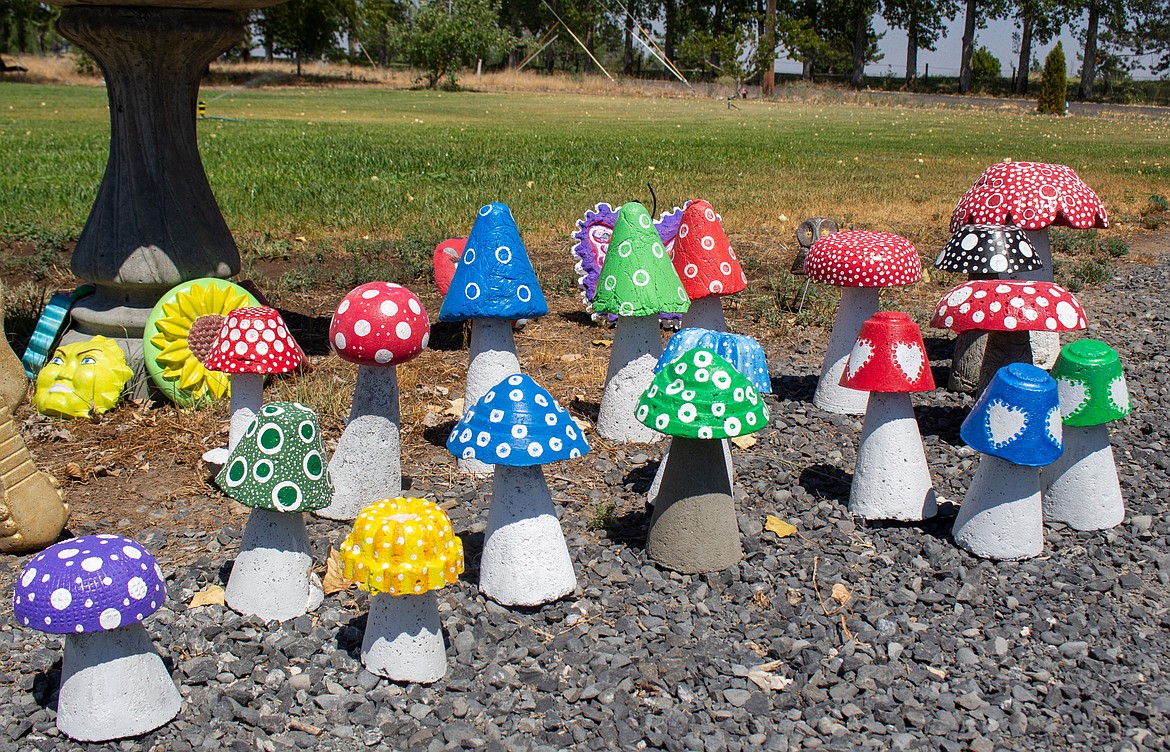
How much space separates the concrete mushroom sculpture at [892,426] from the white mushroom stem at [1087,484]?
0.50m

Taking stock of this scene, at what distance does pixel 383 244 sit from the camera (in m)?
8.00

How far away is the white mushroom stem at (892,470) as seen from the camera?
12.8 ft

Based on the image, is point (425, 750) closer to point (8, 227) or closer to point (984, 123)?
point (8, 227)

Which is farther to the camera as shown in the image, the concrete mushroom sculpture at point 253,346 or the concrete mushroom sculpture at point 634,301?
the concrete mushroom sculpture at point 634,301

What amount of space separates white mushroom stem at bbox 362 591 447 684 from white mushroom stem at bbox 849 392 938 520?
1.87m

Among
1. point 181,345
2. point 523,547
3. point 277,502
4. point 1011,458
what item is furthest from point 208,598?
point 1011,458

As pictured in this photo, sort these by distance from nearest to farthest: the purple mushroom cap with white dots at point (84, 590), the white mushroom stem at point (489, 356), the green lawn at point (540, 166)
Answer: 1. the purple mushroom cap with white dots at point (84, 590)
2. the white mushroom stem at point (489, 356)
3. the green lawn at point (540, 166)

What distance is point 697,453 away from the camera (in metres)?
3.54

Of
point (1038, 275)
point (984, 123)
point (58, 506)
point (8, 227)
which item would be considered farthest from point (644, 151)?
point (984, 123)

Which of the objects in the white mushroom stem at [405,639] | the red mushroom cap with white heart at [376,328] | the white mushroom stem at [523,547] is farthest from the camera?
the red mushroom cap with white heart at [376,328]

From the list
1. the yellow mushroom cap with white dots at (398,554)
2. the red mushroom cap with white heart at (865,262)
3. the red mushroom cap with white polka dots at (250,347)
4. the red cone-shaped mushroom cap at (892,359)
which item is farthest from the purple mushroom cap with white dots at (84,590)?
the red mushroom cap with white heart at (865,262)

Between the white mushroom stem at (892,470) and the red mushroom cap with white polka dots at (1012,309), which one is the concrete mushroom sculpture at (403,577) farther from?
the red mushroom cap with white polka dots at (1012,309)

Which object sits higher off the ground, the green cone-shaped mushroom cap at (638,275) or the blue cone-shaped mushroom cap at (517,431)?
the green cone-shaped mushroom cap at (638,275)

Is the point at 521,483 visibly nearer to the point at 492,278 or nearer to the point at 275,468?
the point at 275,468
